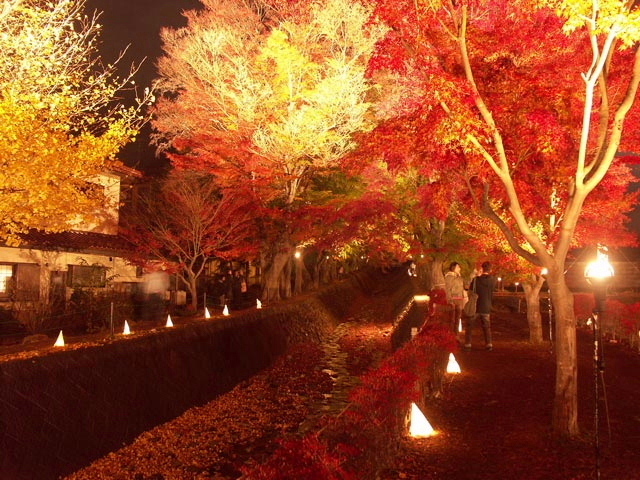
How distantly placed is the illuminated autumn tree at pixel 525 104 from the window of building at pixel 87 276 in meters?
14.3

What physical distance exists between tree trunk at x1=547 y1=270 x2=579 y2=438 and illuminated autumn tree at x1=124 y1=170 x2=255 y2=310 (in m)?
14.3

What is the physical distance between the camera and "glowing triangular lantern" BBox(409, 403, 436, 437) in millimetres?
7258

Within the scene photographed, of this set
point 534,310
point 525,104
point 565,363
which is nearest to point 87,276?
point 534,310

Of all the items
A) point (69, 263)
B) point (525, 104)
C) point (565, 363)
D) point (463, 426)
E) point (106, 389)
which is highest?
point (525, 104)

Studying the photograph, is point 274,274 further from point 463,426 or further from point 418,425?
point 418,425

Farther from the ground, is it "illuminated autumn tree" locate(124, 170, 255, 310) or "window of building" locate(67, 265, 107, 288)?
"illuminated autumn tree" locate(124, 170, 255, 310)

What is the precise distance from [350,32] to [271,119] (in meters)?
4.48

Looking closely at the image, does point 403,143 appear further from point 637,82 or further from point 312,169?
point 312,169

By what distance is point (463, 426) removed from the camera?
762 centimetres

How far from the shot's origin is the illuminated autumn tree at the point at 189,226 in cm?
1919

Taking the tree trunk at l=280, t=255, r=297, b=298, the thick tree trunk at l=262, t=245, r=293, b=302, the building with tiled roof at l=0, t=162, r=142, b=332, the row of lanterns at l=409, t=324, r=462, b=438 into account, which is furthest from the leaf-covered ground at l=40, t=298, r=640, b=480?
the tree trunk at l=280, t=255, r=297, b=298

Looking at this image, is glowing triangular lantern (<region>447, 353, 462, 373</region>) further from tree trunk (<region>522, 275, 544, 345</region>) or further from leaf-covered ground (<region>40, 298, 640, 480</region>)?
tree trunk (<region>522, 275, 544, 345</region>)

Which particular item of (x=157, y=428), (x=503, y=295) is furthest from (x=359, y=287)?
(x=157, y=428)

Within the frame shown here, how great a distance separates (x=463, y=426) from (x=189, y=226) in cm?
1382
